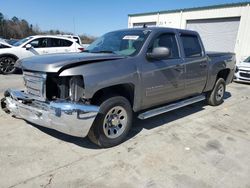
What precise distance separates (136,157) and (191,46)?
2.97 m

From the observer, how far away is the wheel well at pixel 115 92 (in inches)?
136

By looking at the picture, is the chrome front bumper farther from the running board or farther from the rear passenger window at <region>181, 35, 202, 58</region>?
the rear passenger window at <region>181, 35, 202, 58</region>

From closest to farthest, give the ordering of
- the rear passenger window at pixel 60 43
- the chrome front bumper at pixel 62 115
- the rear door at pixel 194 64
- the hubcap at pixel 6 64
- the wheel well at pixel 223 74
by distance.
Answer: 1. the chrome front bumper at pixel 62 115
2. the rear door at pixel 194 64
3. the wheel well at pixel 223 74
4. the hubcap at pixel 6 64
5. the rear passenger window at pixel 60 43

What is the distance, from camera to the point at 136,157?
11.2ft

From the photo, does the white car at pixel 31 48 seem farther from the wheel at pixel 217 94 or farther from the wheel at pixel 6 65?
the wheel at pixel 217 94

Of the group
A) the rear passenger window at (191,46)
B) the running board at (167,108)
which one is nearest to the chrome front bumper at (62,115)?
the running board at (167,108)

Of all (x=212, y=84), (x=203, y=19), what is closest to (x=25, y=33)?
(x=203, y=19)

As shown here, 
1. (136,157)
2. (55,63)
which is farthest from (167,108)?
(55,63)

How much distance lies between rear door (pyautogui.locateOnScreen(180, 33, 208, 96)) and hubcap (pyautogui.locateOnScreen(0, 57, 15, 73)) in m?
8.08

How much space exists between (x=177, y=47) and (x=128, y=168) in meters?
2.71

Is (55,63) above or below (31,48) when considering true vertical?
above

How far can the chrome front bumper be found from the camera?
3.04 meters

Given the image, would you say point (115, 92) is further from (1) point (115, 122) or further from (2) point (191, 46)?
(2) point (191, 46)

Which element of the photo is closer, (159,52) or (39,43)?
(159,52)
